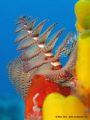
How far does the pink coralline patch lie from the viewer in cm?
91

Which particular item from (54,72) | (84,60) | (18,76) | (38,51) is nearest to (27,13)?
(18,76)

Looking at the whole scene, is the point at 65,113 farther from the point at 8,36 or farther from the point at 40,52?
the point at 8,36

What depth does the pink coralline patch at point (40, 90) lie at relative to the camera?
2.97 feet

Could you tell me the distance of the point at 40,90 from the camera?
0.95m

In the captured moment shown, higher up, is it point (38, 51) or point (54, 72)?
point (38, 51)

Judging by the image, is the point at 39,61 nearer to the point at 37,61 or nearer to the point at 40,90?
the point at 37,61

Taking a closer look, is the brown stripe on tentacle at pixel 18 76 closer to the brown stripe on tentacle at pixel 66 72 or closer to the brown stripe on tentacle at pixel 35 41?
the brown stripe on tentacle at pixel 35 41

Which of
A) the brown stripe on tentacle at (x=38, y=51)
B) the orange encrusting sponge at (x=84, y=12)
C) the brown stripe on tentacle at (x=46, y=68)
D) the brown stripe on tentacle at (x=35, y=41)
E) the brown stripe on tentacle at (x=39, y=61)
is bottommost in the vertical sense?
the brown stripe on tentacle at (x=46, y=68)

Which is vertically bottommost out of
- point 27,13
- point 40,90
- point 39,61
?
point 40,90

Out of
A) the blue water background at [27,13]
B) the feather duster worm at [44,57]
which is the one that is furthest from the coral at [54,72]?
the blue water background at [27,13]

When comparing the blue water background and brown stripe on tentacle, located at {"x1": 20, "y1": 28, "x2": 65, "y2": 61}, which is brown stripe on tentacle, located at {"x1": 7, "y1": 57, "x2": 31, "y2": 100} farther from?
the blue water background

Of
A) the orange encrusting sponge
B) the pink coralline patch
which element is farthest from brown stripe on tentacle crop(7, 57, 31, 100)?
the orange encrusting sponge

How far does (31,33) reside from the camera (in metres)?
1.08

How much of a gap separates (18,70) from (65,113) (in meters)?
0.56
